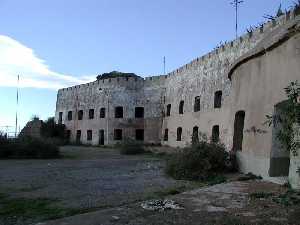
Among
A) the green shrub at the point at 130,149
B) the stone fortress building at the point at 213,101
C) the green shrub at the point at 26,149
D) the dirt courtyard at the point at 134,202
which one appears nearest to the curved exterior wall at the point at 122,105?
the stone fortress building at the point at 213,101

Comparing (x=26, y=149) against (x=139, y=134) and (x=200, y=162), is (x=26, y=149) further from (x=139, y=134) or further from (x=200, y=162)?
(x=139, y=134)

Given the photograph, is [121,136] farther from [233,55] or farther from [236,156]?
[236,156]

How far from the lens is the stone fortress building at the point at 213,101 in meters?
9.95

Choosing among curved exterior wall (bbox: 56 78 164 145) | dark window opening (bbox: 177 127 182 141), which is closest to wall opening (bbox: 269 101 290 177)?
dark window opening (bbox: 177 127 182 141)

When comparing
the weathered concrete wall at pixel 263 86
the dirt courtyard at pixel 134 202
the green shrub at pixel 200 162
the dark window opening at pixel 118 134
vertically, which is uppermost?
the weathered concrete wall at pixel 263 86

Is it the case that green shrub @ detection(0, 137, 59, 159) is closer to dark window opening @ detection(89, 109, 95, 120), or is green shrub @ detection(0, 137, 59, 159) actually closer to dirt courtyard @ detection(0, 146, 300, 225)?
dirt courtyard @ detection(0, 146, 300, 225)

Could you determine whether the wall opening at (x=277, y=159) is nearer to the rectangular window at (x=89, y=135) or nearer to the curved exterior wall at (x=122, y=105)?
the curved exterior wall at (x=122, y=105)

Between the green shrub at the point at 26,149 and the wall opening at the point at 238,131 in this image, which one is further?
the green shrub at the point at 26,149

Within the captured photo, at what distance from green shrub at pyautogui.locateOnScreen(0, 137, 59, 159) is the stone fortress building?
342 inches

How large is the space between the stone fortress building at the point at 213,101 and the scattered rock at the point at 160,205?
3093 millimetres

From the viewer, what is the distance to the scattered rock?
7.05 m

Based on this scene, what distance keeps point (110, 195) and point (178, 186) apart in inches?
80.5

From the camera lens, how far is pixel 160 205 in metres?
7.23

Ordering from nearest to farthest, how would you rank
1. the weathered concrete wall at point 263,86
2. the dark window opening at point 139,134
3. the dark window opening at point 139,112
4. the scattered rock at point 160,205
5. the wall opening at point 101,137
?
the scattered rock at point 160,205 → the weathered concrete wall at point 263,86 → the dark window opening at point 139,134 → the dark window opening at point 139,112 → the wall opening at point 101,137
